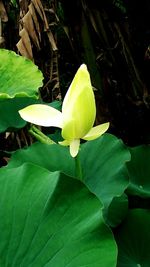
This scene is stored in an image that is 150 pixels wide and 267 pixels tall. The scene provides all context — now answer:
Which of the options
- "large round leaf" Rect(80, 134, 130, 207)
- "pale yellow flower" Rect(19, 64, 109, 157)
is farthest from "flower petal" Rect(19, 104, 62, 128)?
"large round leaf" Rect(80, 134, 130, 207)

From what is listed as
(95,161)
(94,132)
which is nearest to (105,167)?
(95,161)

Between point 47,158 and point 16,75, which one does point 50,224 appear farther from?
point 16,75

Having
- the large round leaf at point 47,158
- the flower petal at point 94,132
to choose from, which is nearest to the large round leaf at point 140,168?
the large round leaf at point 47,158

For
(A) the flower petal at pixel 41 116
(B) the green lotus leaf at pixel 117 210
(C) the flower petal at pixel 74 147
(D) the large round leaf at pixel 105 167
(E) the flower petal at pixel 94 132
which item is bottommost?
(B) the green lotus leaf at pixel 117 210

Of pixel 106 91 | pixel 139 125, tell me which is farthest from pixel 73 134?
pixel 139 125

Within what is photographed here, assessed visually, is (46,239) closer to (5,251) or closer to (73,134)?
(5,251)

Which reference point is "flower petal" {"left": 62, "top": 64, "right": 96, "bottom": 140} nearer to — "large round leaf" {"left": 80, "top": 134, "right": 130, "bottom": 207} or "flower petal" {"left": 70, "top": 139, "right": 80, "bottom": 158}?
"flower petal" {"left": 70, "top": 139, "right": 80, "bottom": 158}

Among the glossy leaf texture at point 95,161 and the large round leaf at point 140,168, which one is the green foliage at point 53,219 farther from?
the large round leaf at point 140,168
